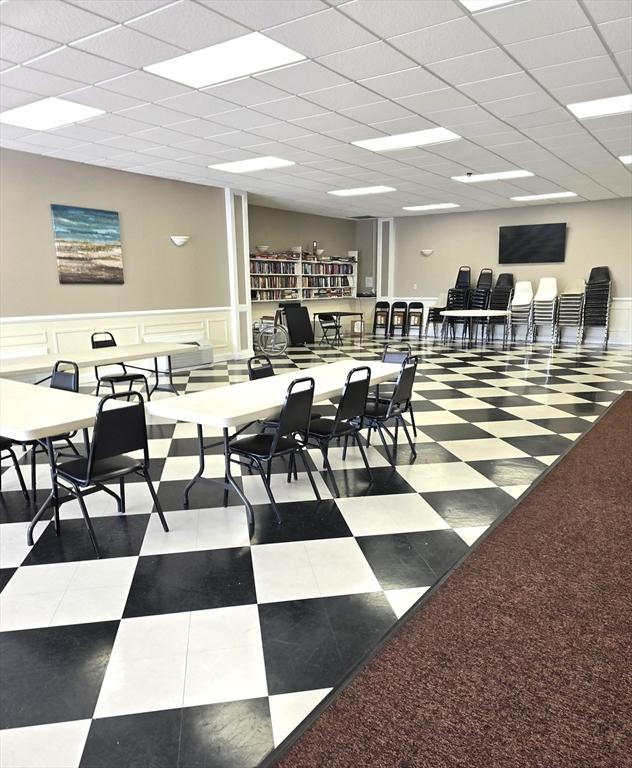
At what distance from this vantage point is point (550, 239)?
38.4 ft

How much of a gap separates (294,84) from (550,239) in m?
9.04

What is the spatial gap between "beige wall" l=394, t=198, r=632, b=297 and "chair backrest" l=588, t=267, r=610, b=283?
0.21 meters

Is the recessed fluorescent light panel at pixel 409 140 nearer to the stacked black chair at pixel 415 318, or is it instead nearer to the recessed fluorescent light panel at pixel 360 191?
the recessed fluorescent light panel at pixel 360 191

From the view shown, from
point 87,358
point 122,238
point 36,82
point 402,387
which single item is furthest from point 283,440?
point 122,238

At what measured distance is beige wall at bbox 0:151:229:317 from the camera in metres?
6.61

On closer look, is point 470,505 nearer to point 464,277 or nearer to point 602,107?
point 602,107

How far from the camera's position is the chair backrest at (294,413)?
3078 mm

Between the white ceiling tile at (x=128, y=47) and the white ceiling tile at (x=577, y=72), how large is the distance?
281cm

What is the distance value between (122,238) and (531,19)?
605cm

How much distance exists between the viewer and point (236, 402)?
10.6 ft

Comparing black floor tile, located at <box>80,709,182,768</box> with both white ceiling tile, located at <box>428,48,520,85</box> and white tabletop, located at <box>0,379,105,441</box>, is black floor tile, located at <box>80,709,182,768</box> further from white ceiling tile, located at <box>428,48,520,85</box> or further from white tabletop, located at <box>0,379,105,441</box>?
white ceiling tile, located at <box>428,48,520,85</box>

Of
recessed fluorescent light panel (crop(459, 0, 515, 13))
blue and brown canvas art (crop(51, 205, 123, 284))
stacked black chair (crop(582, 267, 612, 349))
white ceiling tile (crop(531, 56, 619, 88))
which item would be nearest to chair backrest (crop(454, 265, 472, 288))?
stacked black chair (crop(582, 267, 612, 349))

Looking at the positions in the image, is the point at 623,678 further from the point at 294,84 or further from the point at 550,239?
the point at 550,239

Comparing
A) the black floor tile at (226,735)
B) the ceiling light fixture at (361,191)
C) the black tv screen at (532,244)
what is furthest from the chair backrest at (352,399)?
the black tv screen at (532,244)
